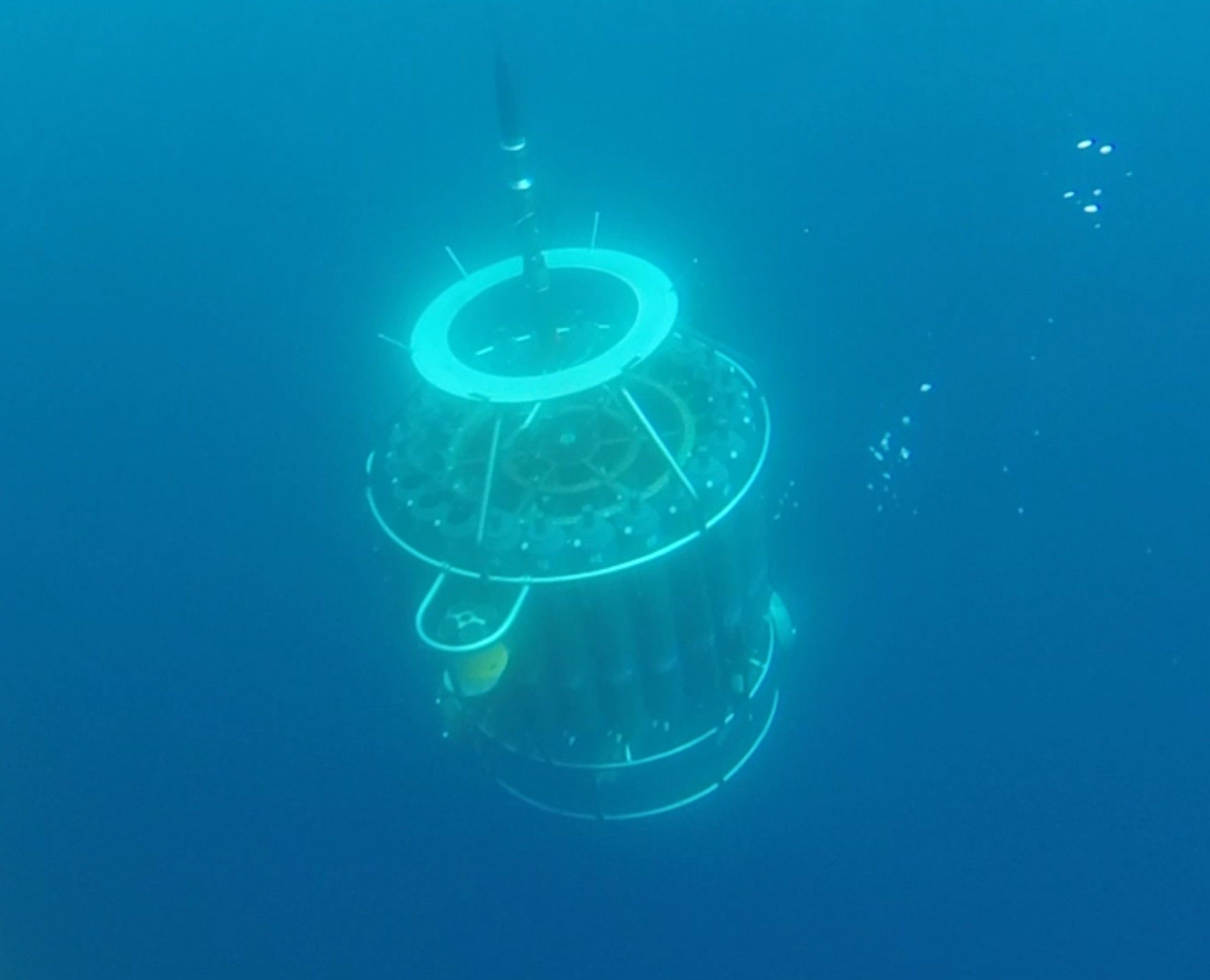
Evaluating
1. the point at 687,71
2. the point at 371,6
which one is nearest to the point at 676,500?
the point at 687,71

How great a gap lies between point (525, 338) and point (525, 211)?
2.03ft

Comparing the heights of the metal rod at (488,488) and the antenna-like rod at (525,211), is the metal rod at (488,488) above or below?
below

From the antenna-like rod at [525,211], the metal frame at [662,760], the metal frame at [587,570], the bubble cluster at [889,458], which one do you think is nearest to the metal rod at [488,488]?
the metal frame at [587,570]

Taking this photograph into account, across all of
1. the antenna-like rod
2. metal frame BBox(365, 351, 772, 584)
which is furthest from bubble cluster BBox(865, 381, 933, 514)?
the antenna-like rod

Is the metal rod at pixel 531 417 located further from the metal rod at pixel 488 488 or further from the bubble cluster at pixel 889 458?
the bubble cluster at pixel 889 458

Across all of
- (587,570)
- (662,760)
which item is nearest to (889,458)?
(662,760)

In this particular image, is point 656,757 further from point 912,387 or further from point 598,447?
point 912,387

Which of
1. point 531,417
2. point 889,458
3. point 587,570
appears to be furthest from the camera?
point 889,458

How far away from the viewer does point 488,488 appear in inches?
99.7

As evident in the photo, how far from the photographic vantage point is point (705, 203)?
3746mm

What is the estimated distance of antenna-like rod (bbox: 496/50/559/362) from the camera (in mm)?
2262

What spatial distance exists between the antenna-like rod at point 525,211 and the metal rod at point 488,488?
0.34 metres

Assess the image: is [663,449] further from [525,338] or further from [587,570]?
[525,338]

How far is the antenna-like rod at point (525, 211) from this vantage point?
2.26m
